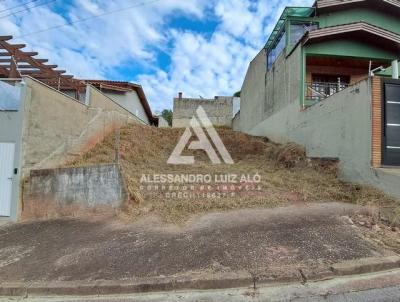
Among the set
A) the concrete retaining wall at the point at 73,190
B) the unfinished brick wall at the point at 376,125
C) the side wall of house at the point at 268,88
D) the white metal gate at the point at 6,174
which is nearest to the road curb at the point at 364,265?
the unfinished brick wall at the point at 376,125

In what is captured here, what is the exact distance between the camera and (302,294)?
2916 mm

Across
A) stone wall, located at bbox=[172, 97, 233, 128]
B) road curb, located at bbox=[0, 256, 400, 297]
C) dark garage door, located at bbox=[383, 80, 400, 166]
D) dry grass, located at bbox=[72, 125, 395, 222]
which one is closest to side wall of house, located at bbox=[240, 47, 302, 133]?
dry grass, located at bbox=[72, 125, 395, 222]

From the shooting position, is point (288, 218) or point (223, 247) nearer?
point (223, 247)

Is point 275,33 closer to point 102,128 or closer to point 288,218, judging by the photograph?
point 102,128

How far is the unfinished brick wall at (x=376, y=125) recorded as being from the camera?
609cm

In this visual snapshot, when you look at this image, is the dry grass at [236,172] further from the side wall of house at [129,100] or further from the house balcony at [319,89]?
the side wall of house at [129,100]

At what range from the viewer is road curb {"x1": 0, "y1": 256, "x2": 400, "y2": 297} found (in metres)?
3.12

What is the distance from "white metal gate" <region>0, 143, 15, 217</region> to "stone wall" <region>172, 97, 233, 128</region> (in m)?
18.9

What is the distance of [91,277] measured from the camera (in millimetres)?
3393

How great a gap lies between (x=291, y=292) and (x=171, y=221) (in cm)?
272

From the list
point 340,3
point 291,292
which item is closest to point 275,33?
point 340,3

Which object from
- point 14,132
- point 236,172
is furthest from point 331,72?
point 14,132

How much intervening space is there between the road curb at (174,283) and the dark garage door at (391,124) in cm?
357

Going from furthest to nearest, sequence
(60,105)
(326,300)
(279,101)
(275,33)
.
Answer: (275,33) → (279,101) → (60,105) → (326,300)
